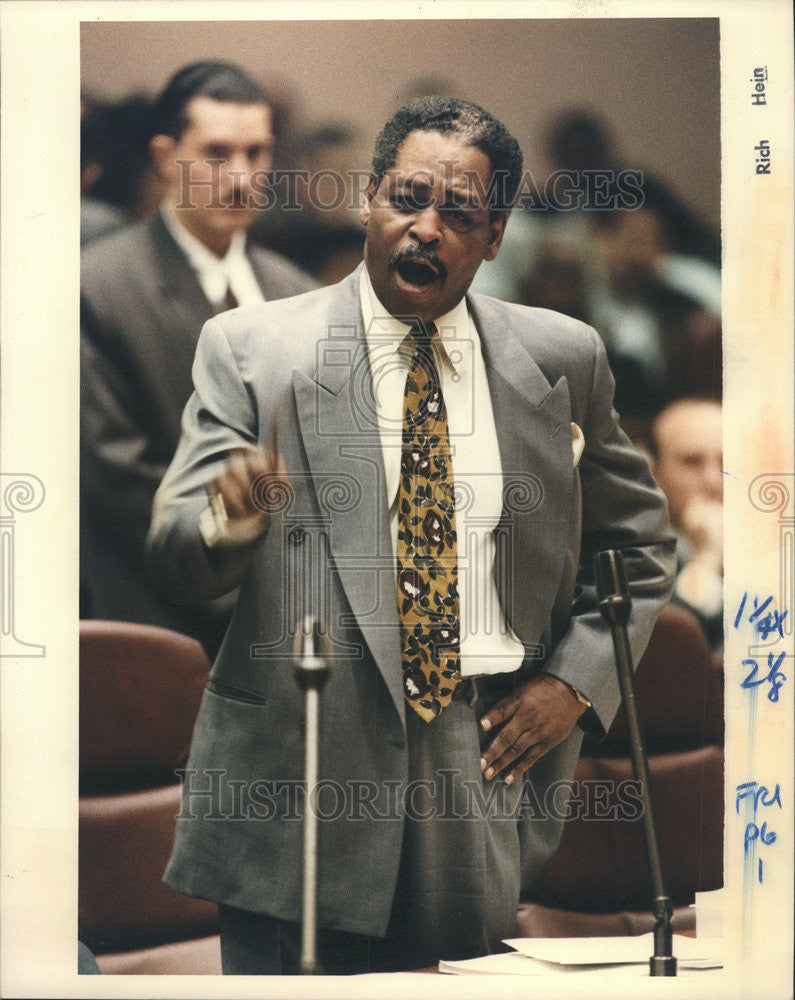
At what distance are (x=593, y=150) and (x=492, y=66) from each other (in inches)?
12.9

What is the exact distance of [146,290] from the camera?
301 cm

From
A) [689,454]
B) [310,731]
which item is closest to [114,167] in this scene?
[310,731]

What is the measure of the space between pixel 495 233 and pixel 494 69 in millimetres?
420

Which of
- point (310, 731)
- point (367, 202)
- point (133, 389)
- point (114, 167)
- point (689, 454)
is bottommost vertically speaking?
point (310, 731)

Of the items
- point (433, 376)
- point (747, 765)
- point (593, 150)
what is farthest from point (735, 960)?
point (593, 150)

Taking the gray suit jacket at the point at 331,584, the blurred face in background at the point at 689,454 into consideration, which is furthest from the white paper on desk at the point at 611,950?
the blurred face in background at the point at 689,454

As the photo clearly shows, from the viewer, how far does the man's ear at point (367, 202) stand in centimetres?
298

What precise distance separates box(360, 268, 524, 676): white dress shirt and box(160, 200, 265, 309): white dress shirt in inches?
11.2

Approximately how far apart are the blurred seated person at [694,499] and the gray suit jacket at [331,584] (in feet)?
0.63

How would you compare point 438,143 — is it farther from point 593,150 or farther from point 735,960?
point 735,960

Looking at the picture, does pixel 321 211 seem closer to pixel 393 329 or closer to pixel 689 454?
pixel 393 329

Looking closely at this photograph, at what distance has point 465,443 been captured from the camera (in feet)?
9.73

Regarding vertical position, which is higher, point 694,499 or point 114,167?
point 114,167

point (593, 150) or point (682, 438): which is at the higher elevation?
point (593, 150)
